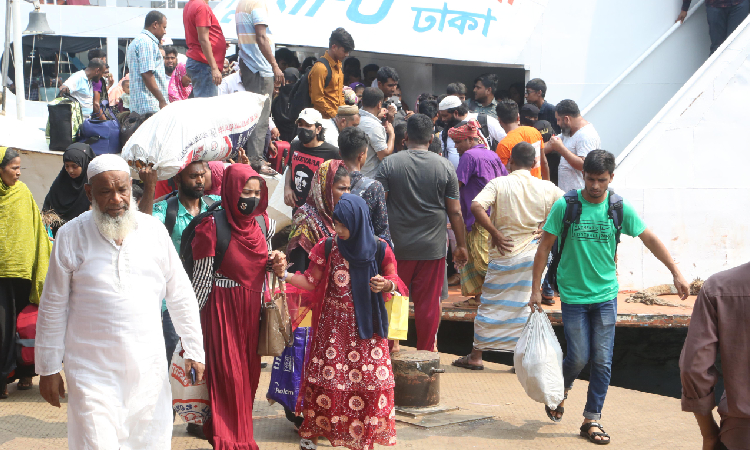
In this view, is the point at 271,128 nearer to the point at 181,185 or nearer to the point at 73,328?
the point at 181,185

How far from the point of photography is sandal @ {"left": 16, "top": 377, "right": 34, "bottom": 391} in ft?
19.6

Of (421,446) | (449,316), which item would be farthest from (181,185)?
(449,316)

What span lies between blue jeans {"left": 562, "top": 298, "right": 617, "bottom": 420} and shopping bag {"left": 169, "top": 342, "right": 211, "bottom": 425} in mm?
2327

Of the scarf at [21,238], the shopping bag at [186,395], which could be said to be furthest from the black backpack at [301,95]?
the shopping bag at [186,395]

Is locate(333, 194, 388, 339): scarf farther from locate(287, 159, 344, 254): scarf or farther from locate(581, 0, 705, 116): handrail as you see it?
locate(581, 0, 705, 116): handrail

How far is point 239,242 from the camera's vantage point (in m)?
4.51

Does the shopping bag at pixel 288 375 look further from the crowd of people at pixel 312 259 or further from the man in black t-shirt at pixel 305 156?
the man in black t-shirt at pixel 305 156

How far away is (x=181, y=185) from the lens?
4965 mm

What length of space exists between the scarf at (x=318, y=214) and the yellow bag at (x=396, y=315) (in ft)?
2.49

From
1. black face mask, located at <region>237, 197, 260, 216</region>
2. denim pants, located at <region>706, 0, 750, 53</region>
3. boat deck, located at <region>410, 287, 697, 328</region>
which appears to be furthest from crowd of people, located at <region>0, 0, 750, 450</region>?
denim pants, located at <region>706, 0, 750, 53</region>

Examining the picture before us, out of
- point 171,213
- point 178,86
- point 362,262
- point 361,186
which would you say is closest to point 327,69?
point 178,86

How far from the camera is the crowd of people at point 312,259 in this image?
350 cm

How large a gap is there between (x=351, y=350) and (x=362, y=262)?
51 cm

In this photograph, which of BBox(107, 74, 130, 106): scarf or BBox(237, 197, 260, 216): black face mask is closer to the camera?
BBox(237, 197, 260, 216): black face mask
